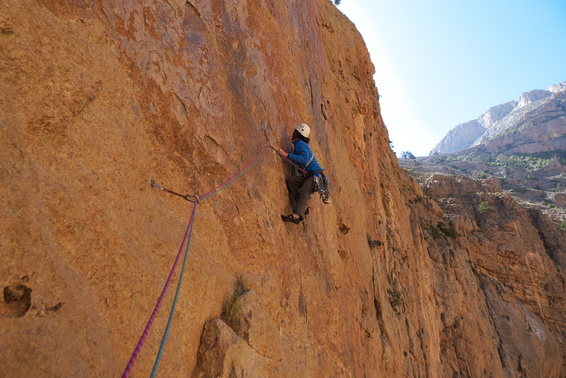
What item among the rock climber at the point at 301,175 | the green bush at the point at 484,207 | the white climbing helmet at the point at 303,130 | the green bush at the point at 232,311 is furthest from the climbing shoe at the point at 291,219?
the green bush at the point at 484,207

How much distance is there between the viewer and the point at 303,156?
5.70m

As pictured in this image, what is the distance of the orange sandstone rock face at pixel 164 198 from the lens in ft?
7.61

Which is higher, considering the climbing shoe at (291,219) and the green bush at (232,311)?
the climbing shoe at (291,219)

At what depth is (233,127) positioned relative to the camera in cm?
467

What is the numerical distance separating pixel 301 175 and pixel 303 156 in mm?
465

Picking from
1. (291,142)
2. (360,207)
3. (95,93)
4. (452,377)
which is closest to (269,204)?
(291,142)

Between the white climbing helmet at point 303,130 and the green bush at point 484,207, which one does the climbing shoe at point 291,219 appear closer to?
the white climbing helmet at point 303,130

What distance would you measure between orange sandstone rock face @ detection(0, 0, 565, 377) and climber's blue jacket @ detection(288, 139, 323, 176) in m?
0.29

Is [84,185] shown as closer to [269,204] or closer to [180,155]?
[180,155]

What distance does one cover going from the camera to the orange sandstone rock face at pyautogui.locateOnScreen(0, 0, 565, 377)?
232cm

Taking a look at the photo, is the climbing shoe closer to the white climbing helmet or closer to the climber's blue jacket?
the climber's blue jacket

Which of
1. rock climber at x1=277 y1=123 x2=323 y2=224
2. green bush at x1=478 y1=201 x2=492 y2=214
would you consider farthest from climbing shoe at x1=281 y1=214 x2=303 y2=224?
green bush at x1=478 y1=201 x2=492 y2=214

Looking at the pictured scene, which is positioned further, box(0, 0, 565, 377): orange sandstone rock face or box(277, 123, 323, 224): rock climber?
box(277, 123, 323, 224): rock climber

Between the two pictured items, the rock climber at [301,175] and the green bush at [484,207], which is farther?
the green bush at [484,207]
